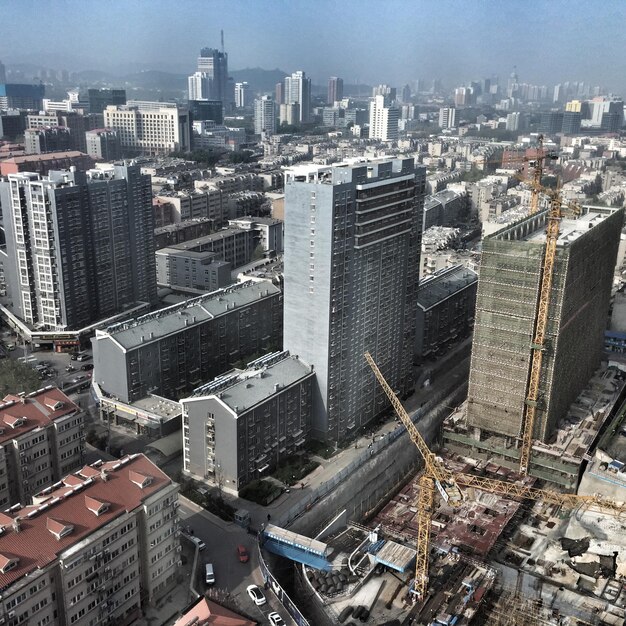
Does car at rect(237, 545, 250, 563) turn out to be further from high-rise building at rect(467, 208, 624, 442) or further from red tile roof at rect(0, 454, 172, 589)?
high-rise building at rect(467, 208, 624, 442)

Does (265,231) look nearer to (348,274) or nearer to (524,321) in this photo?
(348,274)

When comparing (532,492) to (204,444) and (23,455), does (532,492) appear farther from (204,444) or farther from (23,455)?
(23,455)

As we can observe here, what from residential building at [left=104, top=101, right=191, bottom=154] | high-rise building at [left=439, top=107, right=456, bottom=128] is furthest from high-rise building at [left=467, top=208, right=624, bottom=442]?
high-rise building at [left=439, top=107, right=456, bottom=128]

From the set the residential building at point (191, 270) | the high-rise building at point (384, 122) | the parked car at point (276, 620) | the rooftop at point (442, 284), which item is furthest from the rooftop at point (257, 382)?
the high-rise building at point (384, 122)

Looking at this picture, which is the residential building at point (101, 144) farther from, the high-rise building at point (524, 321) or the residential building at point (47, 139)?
the high-rise building at point (524, 321)

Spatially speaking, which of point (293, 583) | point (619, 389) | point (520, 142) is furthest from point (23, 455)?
point (520, 142)
